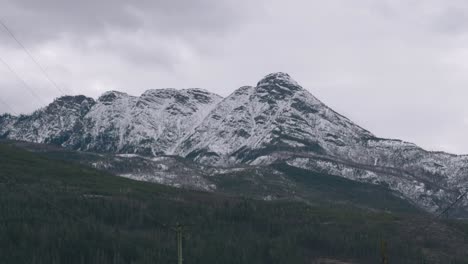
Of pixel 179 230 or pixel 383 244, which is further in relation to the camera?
pixel 179 230

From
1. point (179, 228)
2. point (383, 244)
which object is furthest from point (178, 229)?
point (383, 244)

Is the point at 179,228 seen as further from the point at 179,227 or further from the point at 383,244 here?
the point at 383,244

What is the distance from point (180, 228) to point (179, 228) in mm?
225

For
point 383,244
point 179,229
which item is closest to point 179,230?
point 179,229

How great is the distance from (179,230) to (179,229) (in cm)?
14

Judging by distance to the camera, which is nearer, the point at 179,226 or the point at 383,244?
the point at 383,244

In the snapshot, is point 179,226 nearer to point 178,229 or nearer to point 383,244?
point 178,229

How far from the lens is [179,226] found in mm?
100625

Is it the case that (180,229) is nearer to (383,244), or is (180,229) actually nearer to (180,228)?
(180,228)

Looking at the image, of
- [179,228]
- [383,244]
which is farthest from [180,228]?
[383,244]

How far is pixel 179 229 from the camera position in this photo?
9825 centimetres

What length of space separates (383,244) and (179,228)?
104ft

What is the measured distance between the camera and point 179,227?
9962 cm

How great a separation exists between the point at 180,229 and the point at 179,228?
0.42 meters
